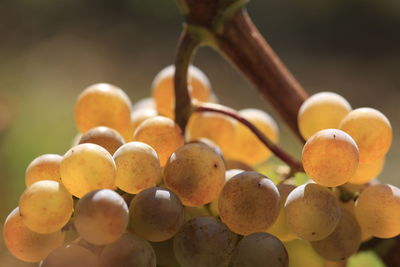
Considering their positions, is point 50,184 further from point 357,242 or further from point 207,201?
point 357,242

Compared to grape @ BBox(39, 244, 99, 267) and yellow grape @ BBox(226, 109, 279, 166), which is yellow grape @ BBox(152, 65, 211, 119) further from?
grape @ BBox(39, 244, 99, 267)

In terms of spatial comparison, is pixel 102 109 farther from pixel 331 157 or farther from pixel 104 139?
pixel 331 157

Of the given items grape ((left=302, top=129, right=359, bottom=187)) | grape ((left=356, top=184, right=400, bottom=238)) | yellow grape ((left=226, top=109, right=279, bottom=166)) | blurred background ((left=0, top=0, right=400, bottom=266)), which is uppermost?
grape ((left=302, top=129, right=359, bottom=187))

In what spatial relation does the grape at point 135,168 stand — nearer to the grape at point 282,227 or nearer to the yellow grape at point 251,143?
the grape at point 282,227

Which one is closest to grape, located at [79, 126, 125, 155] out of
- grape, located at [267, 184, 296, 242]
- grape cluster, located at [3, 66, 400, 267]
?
grape cluster, located at [3, 66, 400, 267]

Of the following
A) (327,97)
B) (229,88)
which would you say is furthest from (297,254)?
(229,88)
